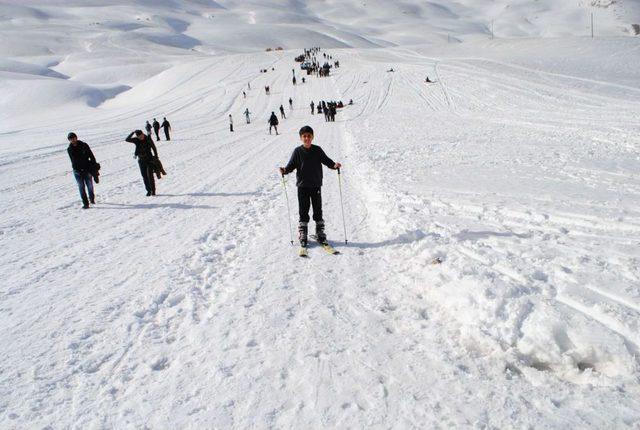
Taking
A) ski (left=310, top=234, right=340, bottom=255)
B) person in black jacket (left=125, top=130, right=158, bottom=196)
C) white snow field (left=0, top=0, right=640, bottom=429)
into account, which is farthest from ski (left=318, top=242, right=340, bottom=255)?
person in black jacket (left=125, top=130, right=158, bottom=196)

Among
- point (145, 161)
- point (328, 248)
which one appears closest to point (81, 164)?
point (145, 161)

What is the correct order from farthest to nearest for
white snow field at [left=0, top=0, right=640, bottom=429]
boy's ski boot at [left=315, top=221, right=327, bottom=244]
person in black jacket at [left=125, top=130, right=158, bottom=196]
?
person in black jacket at [left=125, top=130, right=158, bottom=196] → boy's ski boot at [left=315, top=221, right=327, bottom=244] → white snow field at [left=0, top=0, right=640, bottom=429]

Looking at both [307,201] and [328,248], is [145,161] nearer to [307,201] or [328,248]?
[307,201]

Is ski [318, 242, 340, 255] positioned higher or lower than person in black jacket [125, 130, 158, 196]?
lower

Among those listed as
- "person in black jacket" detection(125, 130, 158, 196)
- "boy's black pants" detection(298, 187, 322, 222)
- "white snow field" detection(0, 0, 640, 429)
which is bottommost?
"white snow field" detection(0, 0, 640, 429)

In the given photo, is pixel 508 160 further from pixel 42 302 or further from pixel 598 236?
pixel 42 302

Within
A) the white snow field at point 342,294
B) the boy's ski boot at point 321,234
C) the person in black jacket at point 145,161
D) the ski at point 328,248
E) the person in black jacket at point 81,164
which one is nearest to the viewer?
the white snow field at point 342,294

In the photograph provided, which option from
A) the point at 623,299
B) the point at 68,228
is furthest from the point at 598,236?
the point at 68,228

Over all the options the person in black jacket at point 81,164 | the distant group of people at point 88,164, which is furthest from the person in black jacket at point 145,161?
the person in black jacket at point 81,164

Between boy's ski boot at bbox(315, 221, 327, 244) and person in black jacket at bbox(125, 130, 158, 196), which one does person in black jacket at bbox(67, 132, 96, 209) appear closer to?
person in black jacket at bbox(125, 130, 158, 196)

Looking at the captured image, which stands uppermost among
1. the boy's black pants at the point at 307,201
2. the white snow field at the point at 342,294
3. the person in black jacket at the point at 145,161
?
the person in black jacket at the point at 145,161

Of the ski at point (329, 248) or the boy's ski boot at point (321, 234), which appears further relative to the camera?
the boy's ski boot at point (321, 234)

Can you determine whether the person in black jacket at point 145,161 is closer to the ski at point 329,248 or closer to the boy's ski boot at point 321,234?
the boy's ski boot at point 321,234

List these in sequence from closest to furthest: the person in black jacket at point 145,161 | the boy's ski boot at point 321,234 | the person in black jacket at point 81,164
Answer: the boy's ski boot at point 321,234 < the person in black jacket at point 81,164 < the person in black jacket at point 145,161
